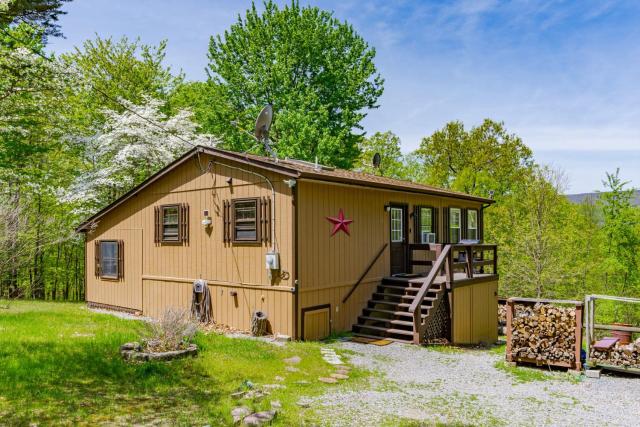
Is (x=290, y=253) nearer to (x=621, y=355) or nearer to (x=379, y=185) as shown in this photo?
(x=379, y=185)

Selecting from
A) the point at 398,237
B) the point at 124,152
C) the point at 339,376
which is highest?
the point at 124,152

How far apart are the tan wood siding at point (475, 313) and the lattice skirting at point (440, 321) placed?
179 millimetres

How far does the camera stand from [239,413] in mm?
5285

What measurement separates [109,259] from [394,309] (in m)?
8.69

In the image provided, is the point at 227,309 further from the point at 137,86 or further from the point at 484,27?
the point at 137,86

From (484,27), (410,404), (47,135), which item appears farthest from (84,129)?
(410,404)

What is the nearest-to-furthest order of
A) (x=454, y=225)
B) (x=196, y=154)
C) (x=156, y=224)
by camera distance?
(x=196, y=154) < (x=156, y=224) < (x=454, y=225)

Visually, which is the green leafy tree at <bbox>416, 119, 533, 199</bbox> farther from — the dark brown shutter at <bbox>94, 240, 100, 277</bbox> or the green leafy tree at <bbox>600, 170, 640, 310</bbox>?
the dark brown shutter at <bbox>94, 240, 100, 277</bbox>

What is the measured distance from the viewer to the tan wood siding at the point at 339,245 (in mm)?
9969

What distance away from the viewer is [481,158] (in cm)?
2831

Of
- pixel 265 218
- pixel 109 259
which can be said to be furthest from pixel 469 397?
pixel 109 259

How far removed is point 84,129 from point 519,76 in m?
18.3

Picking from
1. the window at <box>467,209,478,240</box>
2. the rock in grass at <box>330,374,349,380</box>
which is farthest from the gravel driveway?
the window at <box>467,209,478,240</box>

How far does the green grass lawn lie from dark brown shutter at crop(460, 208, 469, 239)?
28.1 feet
